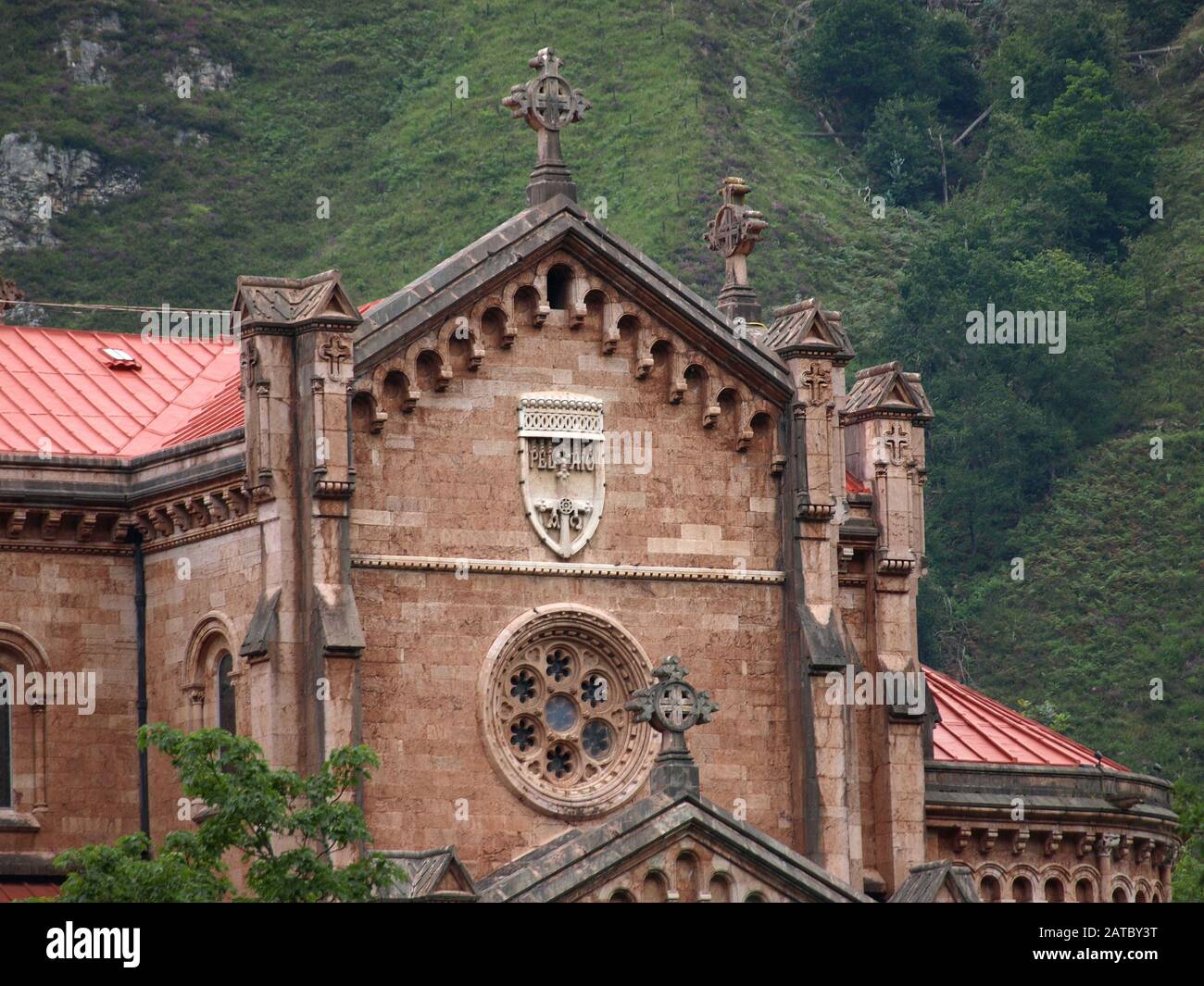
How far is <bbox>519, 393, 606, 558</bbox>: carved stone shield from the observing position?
54438mm

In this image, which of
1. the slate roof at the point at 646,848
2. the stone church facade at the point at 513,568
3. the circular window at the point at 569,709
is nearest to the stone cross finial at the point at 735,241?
the stone church facade at the point at 513,568

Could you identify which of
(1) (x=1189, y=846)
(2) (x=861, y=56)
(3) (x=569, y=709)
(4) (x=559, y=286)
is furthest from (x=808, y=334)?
(2) (x=861, y=56)

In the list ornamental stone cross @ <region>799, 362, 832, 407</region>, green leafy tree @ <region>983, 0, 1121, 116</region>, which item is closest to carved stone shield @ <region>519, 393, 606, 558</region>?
ornamental stone cross @ <region>799, 362, 832, 407</region>

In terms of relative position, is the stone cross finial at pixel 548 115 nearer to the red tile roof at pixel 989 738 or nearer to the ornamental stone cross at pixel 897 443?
the ornamental stone cross at pixel 897 443

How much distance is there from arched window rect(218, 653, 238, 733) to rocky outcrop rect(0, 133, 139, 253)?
110176mm

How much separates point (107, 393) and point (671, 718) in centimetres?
1604

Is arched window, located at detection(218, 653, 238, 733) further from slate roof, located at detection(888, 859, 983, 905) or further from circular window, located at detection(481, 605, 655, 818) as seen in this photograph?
slate roof, located at detection(888, 859, 983, 905)

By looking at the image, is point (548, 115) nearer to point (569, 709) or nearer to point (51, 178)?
point (569, 709)

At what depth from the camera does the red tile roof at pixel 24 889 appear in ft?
177

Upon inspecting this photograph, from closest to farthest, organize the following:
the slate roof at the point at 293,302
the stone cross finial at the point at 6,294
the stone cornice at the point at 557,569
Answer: the slate roof at the point at 293,302
the stone cornice at the point at 557,569
the stone cross finial at the point at 6,294

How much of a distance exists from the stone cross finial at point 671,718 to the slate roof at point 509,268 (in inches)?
283

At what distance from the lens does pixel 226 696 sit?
2175 inches
